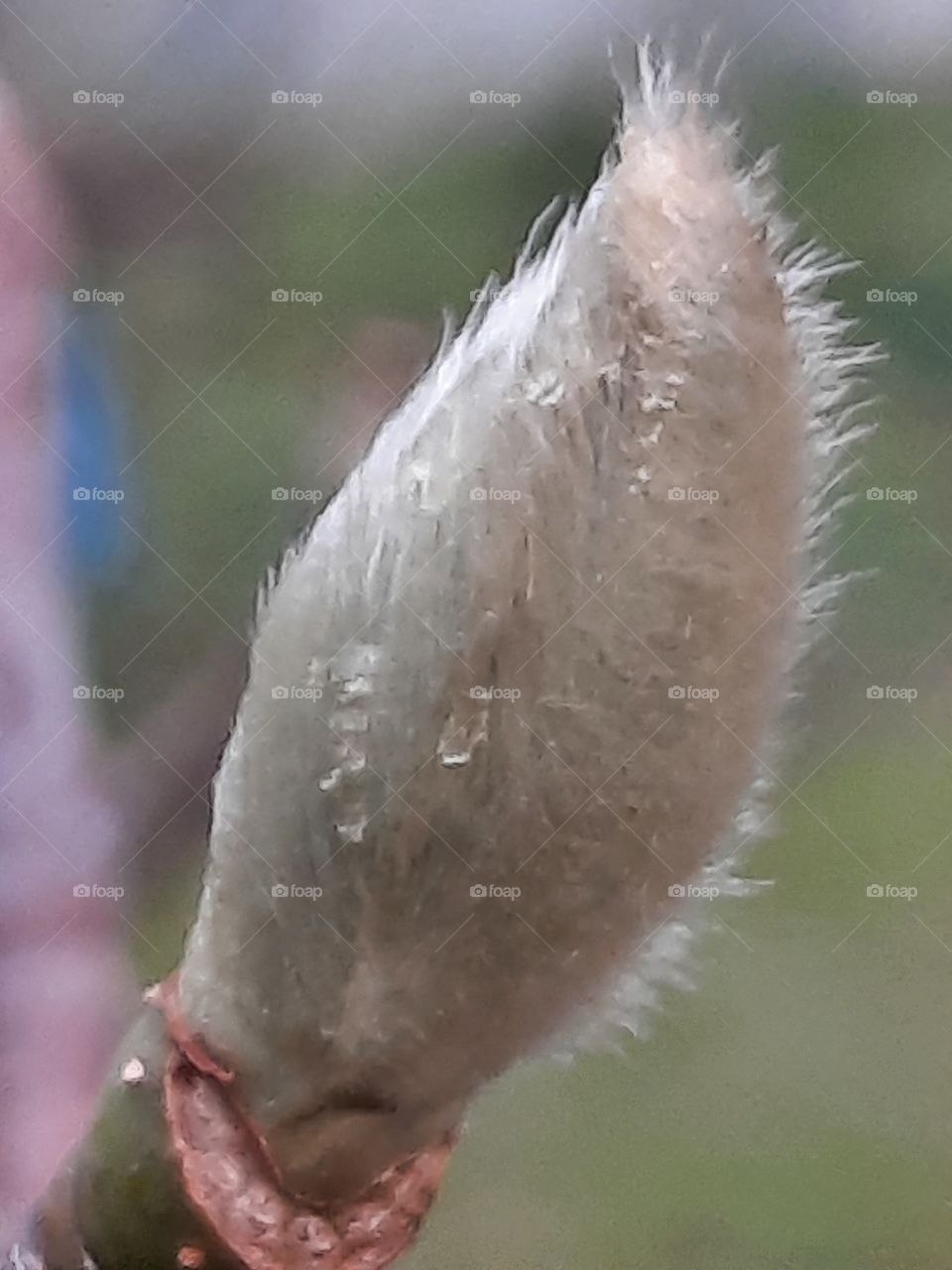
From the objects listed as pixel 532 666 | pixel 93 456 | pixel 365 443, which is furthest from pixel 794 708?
pixel 93 456

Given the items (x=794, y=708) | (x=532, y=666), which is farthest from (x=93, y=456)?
(x=794, y=708)

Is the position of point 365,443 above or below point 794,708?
above

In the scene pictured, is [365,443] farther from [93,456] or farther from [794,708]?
[794,708]

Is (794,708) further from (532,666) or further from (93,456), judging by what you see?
(93,456)
